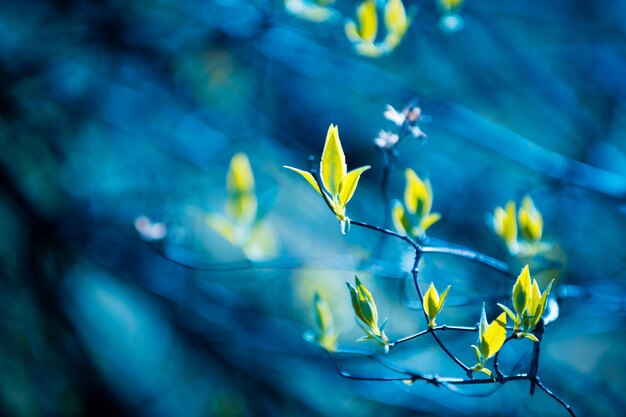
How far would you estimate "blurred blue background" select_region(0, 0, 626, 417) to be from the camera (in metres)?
1.51

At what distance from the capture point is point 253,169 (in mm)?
2238

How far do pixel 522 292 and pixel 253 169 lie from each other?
180 cm

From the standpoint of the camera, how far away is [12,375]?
6.22 feet

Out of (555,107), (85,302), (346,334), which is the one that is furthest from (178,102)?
(555,107)

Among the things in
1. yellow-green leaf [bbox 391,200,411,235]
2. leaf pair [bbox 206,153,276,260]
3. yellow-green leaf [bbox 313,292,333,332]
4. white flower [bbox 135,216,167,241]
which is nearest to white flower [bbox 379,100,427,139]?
yellow-green leaf [bbox 391,200,411,235]

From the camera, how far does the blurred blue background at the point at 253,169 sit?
151 cm

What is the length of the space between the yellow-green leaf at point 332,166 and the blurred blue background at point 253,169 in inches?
32.5

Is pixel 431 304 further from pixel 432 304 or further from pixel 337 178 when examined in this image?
pixel 337 178

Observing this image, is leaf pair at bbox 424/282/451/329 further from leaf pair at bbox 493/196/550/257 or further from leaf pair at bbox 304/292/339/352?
leaf pair at bbox 493/196/550/257

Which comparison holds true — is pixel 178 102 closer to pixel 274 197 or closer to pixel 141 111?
pixel 141 111

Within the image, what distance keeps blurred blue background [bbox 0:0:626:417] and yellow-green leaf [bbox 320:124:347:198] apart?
826mm

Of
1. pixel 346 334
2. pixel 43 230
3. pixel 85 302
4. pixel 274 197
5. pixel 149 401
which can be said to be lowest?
pixel 149 401

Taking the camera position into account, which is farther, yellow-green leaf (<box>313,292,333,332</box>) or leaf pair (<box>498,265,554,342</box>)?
yellow-green leaf (<box>313,292,333,332</box>)

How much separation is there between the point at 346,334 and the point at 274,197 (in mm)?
1303
